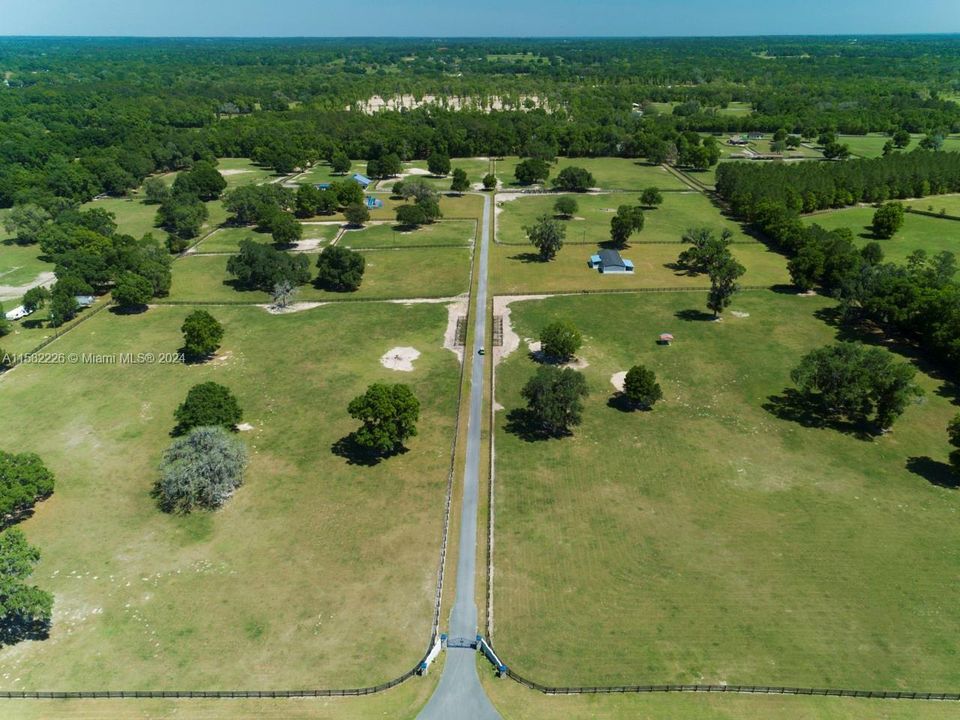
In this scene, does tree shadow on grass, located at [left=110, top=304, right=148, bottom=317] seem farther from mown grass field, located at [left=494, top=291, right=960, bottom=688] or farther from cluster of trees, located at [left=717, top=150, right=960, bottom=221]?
cluster of trees, located at [left=717, top=150, right=960, bottom=221]

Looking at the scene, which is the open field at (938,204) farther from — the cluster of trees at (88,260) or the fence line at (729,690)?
the cluster of trees at (88,260)

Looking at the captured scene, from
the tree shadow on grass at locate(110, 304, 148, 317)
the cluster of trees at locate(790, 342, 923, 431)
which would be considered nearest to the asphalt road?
the cluster of trees at locate(790, 342, 923, 431)

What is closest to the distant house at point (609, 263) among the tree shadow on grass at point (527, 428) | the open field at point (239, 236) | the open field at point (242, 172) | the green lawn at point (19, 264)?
the tree shadow on grass at point (527, 428)

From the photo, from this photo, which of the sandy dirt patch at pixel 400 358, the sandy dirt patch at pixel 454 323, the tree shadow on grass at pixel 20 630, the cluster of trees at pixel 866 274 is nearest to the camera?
the tree shadow on grass at pixel 20 630

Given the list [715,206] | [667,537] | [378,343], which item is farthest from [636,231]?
[667,537]

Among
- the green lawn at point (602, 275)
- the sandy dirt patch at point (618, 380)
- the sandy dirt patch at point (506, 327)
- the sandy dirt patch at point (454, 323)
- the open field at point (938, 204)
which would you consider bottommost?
the sandy dirt patch at point (618, 380)

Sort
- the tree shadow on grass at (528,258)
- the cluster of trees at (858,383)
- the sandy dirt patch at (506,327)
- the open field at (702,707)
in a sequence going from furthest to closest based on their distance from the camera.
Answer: the tree shadow on grass at (528,258) < the sandy dirt patch at (506,327) < the cluster of trees at (858,383) < the open field at (702,707)
